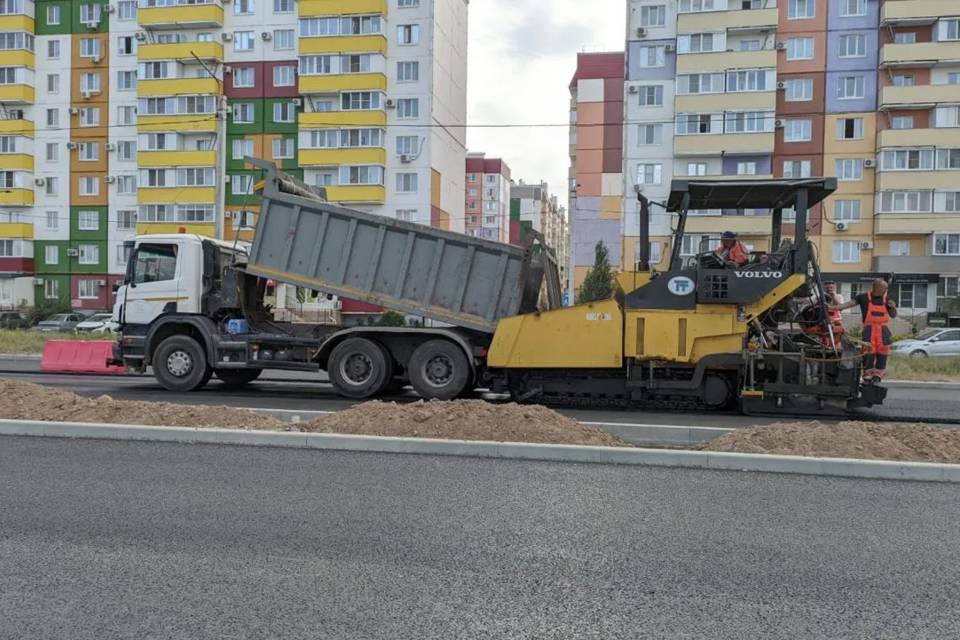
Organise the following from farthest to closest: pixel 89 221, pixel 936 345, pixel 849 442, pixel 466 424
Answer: pixel 89 221 → pixel 936 345 → pixel 466 424 → pixel 849 442

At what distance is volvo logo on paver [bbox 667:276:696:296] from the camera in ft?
34.2

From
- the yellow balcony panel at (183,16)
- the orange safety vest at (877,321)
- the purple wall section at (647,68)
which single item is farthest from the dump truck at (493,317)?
the yellow balcony panel at (183,16)

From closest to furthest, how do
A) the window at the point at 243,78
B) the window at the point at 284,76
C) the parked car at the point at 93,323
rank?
the parked car at the point at 93,323 < the window at the point at 284,76 < the window at the point at 243,78

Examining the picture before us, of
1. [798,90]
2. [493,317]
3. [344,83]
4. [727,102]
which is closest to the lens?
[493,317]

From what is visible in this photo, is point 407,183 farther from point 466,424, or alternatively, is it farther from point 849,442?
point 849,442

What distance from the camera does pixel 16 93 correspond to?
53.6 metres

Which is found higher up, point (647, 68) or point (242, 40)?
point (242, 40)

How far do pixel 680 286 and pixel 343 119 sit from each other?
41894mm

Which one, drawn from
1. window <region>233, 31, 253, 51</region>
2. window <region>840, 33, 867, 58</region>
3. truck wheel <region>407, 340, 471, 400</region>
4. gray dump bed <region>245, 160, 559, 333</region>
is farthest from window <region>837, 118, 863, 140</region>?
truck wheel <region>407, 340, 471, 400</region>

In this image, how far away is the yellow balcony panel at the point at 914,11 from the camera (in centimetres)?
4359

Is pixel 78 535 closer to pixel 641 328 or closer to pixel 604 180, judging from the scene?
pixel 641 328

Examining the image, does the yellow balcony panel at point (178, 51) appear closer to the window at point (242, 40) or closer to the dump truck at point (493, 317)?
the window at point (242, 40)

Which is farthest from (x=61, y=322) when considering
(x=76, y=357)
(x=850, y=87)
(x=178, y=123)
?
(x=850, y=87)

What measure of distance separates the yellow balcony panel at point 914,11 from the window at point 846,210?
33.8 feet
